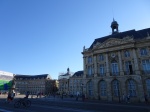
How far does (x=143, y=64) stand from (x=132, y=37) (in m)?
7.72

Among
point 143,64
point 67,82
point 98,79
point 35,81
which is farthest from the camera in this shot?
point 35,81

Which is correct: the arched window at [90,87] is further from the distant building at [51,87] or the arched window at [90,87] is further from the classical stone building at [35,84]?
the distant building at [51,87]

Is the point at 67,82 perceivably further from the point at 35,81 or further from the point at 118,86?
the point at 118,86

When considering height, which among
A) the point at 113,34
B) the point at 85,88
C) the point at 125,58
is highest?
the point at 113,34

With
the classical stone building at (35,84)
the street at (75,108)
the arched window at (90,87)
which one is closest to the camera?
the street at (75,108)

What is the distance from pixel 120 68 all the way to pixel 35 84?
304 feet

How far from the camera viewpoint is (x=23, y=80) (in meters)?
121

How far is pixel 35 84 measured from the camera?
116 m

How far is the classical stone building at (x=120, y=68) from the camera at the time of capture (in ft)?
114

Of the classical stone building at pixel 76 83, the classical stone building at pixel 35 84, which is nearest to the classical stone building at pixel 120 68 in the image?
the classical stone building at pixel 76 83

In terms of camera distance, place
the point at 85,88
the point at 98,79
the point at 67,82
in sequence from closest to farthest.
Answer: the point at 98,79 < the point at 85,88 < the point at 67,82

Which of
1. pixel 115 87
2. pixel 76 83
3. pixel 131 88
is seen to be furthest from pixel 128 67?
pixel 76 83

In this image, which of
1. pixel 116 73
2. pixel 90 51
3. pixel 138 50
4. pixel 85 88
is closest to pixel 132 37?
pixel 138 50

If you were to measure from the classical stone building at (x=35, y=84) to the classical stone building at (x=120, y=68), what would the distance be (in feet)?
244
